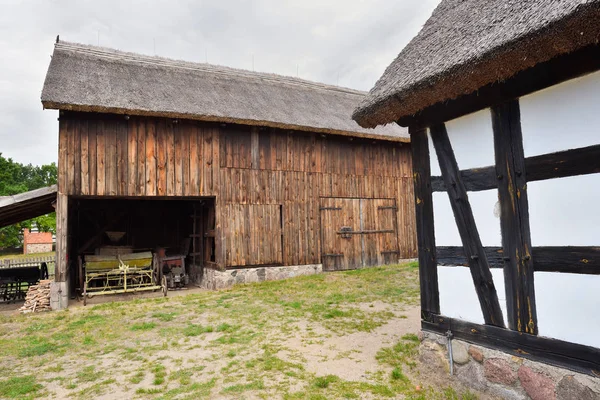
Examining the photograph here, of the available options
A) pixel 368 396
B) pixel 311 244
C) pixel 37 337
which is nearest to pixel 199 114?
pixel 311 244

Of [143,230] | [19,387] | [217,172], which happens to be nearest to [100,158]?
[217,172]

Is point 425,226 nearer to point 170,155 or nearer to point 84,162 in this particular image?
point 170,155

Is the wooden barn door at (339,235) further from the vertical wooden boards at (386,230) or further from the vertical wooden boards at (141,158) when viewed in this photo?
the vertical wooden boards at (141,158)

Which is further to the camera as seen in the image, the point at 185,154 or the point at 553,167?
the point at 185,154

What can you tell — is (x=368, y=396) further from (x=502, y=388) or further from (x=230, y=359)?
Answer: (x=230, y=359)

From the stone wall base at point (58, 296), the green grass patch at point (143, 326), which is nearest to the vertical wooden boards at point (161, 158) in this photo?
the stone wall base at point (58, 296)

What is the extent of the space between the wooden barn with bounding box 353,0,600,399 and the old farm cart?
299 inches

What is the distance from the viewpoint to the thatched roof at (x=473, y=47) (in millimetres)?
2654

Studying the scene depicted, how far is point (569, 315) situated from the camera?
293 centimetres

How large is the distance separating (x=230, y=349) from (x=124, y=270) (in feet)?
17.7

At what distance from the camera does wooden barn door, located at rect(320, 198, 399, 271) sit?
37.2ft

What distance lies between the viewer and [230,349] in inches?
201

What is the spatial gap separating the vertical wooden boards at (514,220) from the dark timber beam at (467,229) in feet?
0.53

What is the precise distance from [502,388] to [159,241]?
12449mm
